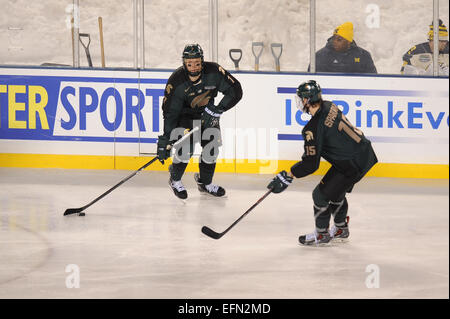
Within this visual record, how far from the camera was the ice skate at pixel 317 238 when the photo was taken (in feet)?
20.4

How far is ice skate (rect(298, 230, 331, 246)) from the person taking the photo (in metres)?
6.21

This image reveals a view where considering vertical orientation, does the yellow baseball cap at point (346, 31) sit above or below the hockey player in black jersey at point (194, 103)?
above

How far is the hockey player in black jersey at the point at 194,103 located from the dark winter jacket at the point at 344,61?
1576 mm

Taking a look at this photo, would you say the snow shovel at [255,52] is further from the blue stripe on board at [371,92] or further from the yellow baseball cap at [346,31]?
the yellow baseball cap at [346,31]

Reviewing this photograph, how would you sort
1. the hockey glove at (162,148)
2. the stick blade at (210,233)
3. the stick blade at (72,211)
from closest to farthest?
1. the stick blade at (210,233)
2. the stick blade at (72,211)
3. the hockey glove at (162,148)

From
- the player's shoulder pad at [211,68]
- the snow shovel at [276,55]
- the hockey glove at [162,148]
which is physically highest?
the snow shovel at [276,55]

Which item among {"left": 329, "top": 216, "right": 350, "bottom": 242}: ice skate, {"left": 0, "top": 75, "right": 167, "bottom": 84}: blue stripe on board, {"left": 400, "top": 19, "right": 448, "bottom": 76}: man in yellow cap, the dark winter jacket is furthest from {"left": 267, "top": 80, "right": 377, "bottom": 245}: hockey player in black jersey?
{"left": 0, "top": 75, "right": 167, "bottom": 84}: blue stripe on board

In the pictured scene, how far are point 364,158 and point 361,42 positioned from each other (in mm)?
3508

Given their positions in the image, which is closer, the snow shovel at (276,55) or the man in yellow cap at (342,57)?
the man in yellow cap at (342,57)

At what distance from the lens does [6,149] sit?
9.43 metres

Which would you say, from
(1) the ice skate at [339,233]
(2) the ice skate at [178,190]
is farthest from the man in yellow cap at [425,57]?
(1) the ice skate at [339,233]

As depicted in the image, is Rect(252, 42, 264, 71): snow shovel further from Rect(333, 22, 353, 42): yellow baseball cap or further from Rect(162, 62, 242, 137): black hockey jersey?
Rect(162, 62, 242, 137): black hockey jersey

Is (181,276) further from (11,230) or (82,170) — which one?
(82,170)

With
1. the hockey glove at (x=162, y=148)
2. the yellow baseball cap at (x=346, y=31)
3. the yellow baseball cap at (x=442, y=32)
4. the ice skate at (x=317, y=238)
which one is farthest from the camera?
the yellow baseball cap at (x=346, y=31)
